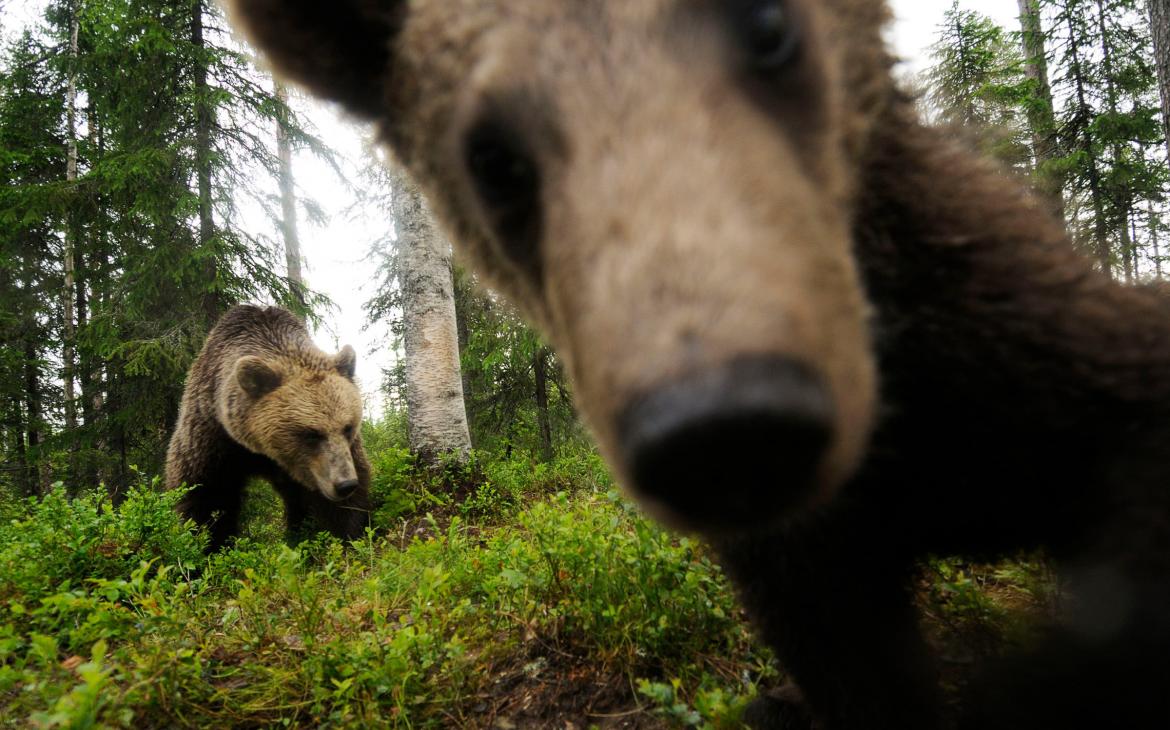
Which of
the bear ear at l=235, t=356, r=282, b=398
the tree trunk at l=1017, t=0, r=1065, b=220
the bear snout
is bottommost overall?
the bear snout

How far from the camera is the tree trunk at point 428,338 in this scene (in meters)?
7.72

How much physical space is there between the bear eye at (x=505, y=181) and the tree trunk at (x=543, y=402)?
914 centimetres

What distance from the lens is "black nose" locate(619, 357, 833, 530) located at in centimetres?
81

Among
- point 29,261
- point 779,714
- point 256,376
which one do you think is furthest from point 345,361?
point 29,261

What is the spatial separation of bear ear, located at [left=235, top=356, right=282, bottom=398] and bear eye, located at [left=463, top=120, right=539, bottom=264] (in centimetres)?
655

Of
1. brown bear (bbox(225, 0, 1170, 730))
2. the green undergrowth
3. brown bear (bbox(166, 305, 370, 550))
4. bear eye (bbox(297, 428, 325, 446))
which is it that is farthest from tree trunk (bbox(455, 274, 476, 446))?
brown bear (bbox(225, 0, 1170, 730))

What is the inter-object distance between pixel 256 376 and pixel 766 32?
7297mm

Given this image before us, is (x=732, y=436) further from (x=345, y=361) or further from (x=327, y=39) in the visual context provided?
(x=345, y=361)

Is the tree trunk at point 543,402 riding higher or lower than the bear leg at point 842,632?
higher

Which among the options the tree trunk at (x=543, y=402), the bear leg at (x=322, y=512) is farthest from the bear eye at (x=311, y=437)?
the tree trunk at (x=543, y=402)

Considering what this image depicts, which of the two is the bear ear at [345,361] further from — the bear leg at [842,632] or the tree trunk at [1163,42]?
the tree trunk at [1163,42]

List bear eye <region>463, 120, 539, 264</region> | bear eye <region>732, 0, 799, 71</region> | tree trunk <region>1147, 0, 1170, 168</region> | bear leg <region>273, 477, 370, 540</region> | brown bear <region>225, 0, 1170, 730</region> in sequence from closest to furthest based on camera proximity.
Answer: brown bear <region>225, 0, 1170, 730</region> → bear eye <region>732, 0, 799, 71</region> → bear eye <region>463, 120, 539, 264</region> → tree trunk <region>1147, 0, 1170, 168</region> → bear leg <region>273, 477, 370, 540</region>

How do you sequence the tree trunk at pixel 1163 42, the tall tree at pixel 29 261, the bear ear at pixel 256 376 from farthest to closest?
1. the tall tree at pixel 29 261
2. the bear ear at pixel 256 376
3. the tree trunk at pixel 1163 42

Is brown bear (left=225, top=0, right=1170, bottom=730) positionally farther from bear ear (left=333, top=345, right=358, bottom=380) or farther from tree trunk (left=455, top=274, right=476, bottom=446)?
tree trunk (left=455, top=274, right=476, bottom=446)
